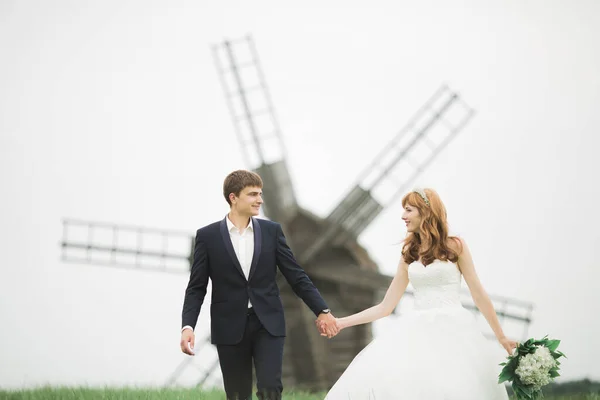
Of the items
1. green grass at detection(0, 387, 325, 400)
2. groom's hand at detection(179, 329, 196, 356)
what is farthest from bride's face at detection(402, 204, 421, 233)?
green grass at detection(0, 387, 325, 400)

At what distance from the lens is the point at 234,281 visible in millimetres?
4535

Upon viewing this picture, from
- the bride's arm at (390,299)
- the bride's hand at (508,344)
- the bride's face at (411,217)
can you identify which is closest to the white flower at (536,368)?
the bride's hand at (508,344)

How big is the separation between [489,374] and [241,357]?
52.2 inches

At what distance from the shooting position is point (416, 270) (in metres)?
4.81

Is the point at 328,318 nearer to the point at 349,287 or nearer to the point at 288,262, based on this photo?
the point at 288,262

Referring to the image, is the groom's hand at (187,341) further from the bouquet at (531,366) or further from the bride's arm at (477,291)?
the bouquet at (531,366)

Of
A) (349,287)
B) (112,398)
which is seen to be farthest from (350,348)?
(112,398)

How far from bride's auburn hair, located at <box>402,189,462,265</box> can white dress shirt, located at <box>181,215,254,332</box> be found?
0.89 meters

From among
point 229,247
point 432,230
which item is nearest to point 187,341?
point 229,247

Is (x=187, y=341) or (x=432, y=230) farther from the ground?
(x=432, y=230)

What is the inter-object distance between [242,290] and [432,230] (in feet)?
3.52

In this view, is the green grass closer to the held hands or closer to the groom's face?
the held hands

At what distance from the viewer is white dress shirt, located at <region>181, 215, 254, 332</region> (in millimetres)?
4570

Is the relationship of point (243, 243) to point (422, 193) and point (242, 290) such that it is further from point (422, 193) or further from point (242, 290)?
point (422, 193)
